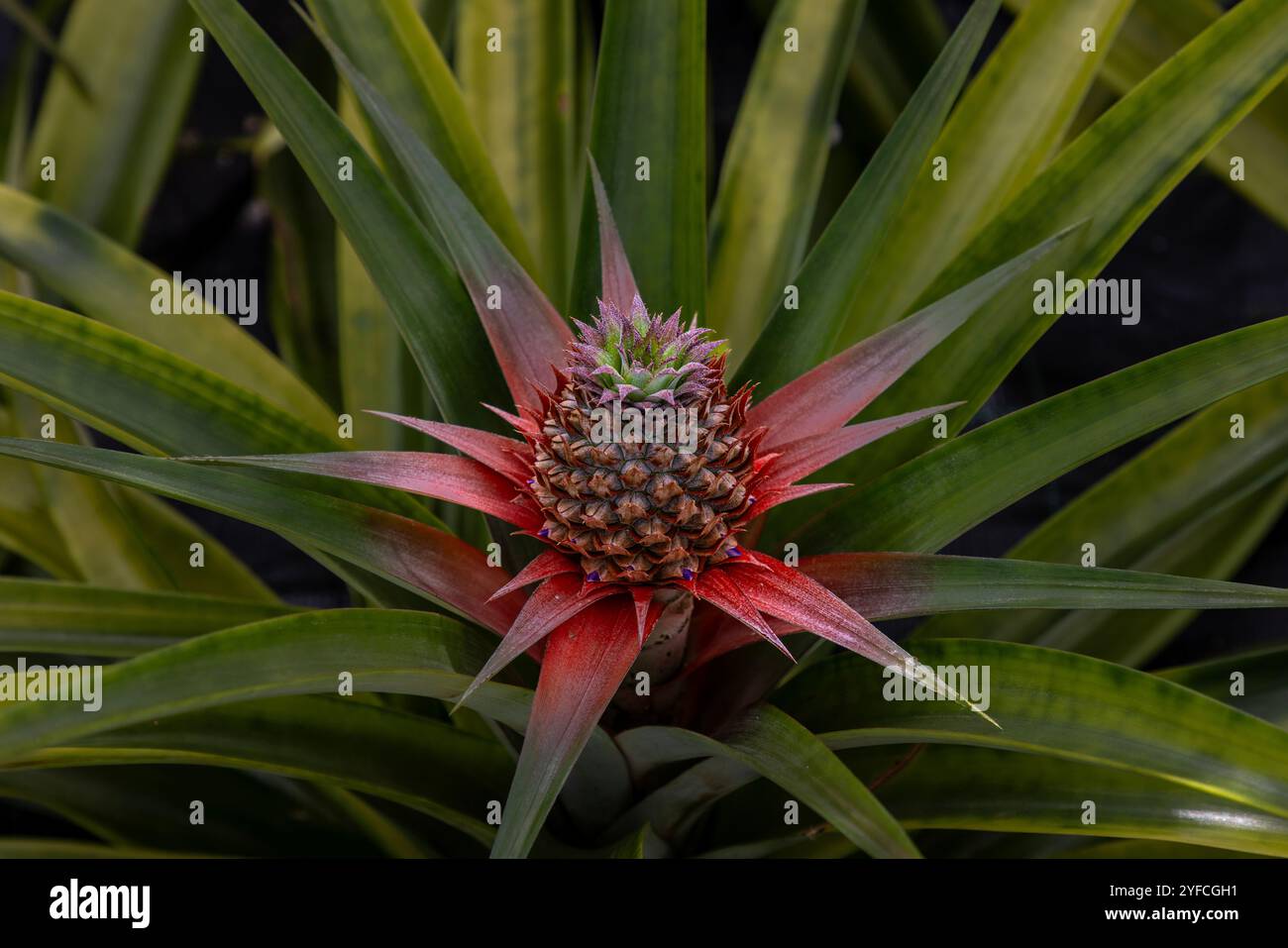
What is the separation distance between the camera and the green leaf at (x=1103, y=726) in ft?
3.16

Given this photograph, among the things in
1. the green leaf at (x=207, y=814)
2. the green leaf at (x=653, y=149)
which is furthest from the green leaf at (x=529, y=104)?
the green leaf at (x=207, y=814)

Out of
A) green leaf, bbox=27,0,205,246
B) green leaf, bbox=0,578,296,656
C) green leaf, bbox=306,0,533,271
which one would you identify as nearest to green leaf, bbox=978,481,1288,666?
green leaf, bbox=306,0,533,271

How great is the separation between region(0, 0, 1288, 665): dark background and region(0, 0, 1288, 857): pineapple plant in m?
0.59

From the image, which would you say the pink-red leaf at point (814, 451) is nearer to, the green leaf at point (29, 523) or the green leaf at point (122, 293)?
the green leaf at point (122, 293)

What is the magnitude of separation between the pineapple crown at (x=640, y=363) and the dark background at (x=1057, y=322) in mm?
1353

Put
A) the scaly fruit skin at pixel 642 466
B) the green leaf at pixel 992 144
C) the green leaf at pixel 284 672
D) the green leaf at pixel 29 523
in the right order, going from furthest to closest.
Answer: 1. the green leaf at pixel 29 523
2. the green leaf at pixel 992 144
3. the scaly fruit skin at pixel 642 466
4. the green leaf at pixel 284 672

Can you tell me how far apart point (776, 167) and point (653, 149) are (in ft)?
1.04

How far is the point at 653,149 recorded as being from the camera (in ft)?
4.23

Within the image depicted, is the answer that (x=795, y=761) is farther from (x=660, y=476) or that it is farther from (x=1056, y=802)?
(x=1056, y=802)

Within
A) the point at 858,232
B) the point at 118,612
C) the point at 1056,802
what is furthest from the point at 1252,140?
the point at 118,612

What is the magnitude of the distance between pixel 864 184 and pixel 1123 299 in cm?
145

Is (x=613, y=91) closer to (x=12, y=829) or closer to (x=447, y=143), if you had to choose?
(x=447, y=143)
